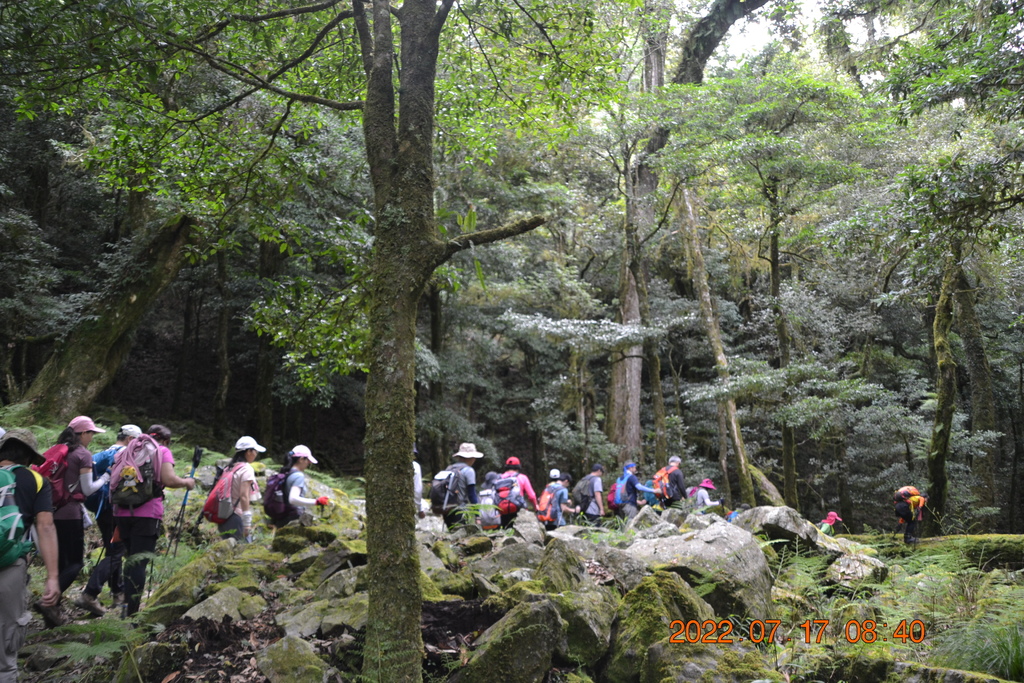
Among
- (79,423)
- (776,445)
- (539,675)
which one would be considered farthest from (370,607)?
(776,445)

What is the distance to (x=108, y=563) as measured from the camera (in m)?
5.65

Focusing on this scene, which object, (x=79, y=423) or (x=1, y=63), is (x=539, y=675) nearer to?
(x=79, y=423)

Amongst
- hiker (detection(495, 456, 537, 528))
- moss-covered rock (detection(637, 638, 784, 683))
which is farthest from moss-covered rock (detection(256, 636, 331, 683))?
hiker (detection(495, 456, 537, 528))

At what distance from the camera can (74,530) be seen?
5.28 metres

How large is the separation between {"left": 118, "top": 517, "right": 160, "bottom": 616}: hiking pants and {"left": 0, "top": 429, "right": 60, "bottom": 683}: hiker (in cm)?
107

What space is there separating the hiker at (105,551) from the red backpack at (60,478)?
34cm

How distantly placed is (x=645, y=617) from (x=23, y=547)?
A: 12.8ft

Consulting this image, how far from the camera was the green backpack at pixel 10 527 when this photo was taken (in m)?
3.31

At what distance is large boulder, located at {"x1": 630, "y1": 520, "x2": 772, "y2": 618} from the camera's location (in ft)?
16.9

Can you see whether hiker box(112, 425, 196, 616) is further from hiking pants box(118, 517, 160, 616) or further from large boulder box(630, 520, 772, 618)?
large boulder box(630, 520, 772, 618)

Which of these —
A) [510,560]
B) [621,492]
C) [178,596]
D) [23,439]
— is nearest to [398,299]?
[23,439]

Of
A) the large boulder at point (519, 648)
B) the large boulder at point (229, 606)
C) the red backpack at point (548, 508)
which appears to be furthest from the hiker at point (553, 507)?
the large boulder at point (519, 648)

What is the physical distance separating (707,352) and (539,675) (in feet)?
65.3

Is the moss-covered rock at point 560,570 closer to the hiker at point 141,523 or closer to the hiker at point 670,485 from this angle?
the hiker at point 141,523
